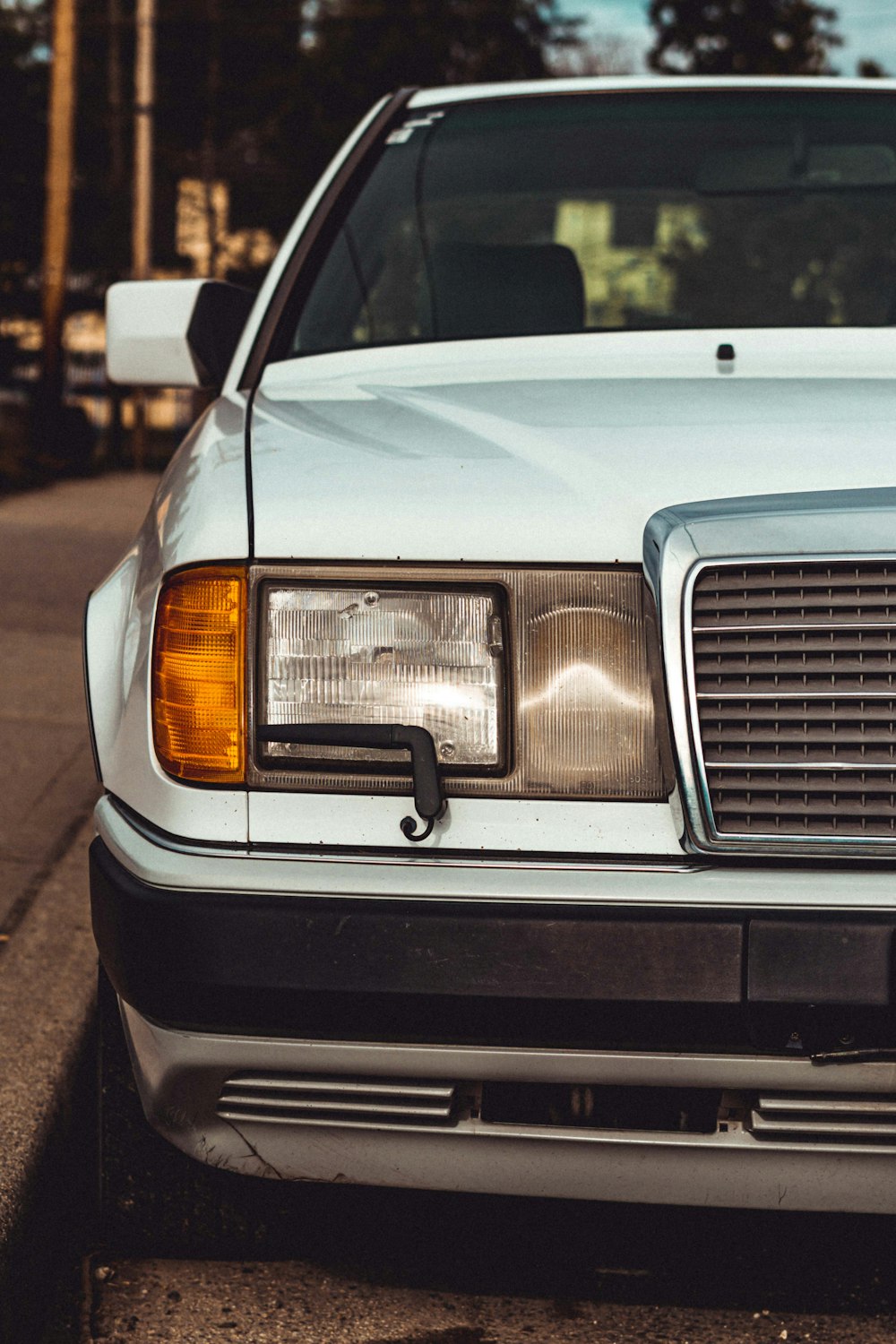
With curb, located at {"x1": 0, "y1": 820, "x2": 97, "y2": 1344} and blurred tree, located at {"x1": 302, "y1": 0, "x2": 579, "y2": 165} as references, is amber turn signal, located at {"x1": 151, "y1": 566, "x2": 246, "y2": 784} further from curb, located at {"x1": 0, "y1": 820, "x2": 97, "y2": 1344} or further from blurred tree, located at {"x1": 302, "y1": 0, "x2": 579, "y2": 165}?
blurred tree, located at {"x1": 302, "y1": 0, "x2": 579, "y2": 165}

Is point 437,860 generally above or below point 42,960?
above

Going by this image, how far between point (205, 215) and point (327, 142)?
10.0ft

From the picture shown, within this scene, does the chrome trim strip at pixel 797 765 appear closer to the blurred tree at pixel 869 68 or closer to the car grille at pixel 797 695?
the car grille at pixel 797 695

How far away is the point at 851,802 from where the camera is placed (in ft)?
5.98

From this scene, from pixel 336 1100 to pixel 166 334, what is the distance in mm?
1695

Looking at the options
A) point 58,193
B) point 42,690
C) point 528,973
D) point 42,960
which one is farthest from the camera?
point 58,193

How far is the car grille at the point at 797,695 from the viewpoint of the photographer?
181 centimetres

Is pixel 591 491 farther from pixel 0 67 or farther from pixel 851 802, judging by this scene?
pixel 0 67

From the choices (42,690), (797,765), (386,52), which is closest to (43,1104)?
(797,765)

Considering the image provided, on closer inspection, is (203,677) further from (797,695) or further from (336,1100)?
(797,695)

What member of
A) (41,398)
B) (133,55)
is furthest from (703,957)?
(133,55)

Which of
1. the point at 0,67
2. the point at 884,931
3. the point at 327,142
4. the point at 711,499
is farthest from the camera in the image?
the point at 327,142

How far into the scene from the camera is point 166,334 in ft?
10.1

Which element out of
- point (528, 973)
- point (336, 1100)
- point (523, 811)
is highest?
point (523, 811)
